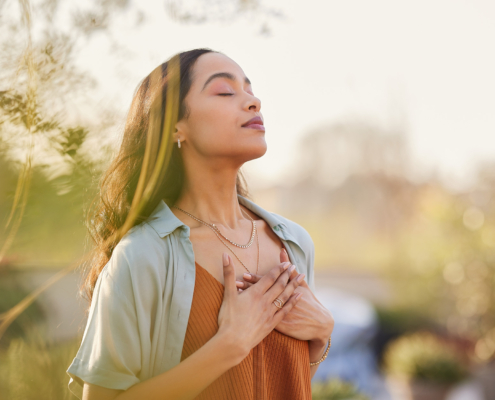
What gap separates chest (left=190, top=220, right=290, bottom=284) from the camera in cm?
137

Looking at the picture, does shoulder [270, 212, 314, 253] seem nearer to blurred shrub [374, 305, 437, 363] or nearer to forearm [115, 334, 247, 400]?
forearm [115, 334, 247, 400]

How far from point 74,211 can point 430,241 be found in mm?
7967

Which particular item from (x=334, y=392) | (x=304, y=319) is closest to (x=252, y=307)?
(x=304, y=319)

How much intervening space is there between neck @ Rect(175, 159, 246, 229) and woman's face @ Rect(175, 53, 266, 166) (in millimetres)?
66

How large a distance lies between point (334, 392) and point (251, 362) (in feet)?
7.42

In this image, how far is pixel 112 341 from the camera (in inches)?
44.7

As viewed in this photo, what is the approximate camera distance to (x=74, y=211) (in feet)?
2.77

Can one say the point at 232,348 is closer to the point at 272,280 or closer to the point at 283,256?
the point at 272,280

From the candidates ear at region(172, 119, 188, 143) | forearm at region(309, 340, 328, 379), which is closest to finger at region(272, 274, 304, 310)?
forearm at region(309, 340, 328, 379)

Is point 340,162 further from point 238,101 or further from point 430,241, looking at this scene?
point 238,101

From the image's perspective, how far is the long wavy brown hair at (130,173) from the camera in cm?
141

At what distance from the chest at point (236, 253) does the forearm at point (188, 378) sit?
24 centimetres

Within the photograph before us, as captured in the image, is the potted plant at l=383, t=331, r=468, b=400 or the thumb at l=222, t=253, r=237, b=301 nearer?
the thumb at l=222, t=253, r=237, b=301

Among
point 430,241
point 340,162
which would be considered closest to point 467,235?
point 430,241
